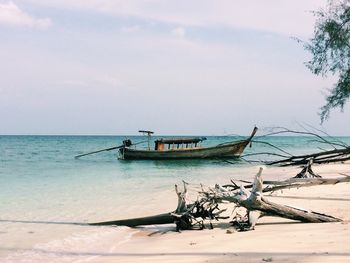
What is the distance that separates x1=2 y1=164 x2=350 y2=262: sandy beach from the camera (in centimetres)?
564

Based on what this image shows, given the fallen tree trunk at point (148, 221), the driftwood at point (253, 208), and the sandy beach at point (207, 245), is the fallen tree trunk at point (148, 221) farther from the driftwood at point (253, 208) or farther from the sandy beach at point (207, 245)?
the driftwood at point (253, 208)

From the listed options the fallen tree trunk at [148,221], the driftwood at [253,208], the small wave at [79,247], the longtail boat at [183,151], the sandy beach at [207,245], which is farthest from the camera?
the longtail boat at [183,151]

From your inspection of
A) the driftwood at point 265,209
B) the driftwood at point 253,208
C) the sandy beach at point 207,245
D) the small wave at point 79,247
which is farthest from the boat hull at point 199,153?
the driftwood at point 265,209

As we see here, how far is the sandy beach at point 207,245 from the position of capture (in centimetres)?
564

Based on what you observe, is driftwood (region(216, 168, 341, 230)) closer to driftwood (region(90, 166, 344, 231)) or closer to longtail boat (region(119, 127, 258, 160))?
driftwood (region(90, 166, 344, 231))

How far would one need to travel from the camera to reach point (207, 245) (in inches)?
258

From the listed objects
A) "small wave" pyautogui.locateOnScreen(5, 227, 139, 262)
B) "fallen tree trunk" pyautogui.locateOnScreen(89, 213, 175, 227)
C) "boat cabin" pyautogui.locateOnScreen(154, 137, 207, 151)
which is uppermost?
"boat cabin" pyautogui.locateOnScreen(154, 137, 207, 151)

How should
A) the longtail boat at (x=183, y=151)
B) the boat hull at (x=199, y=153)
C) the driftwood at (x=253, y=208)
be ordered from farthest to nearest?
the longtail boat at (x=183, y=151) < the boat hull at (x=199, y=153) < the driftwood at (x=253, y=208)

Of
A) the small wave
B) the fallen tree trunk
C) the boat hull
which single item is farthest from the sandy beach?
the boat hull

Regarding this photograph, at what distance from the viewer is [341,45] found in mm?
17859

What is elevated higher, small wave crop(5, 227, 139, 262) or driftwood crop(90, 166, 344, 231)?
driftwood crop(90, 166, 344, 231)

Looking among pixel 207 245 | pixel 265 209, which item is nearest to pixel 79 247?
pixel 207 245

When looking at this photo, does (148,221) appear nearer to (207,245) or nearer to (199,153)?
(207,245)

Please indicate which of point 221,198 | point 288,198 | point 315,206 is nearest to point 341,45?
point 288,198
